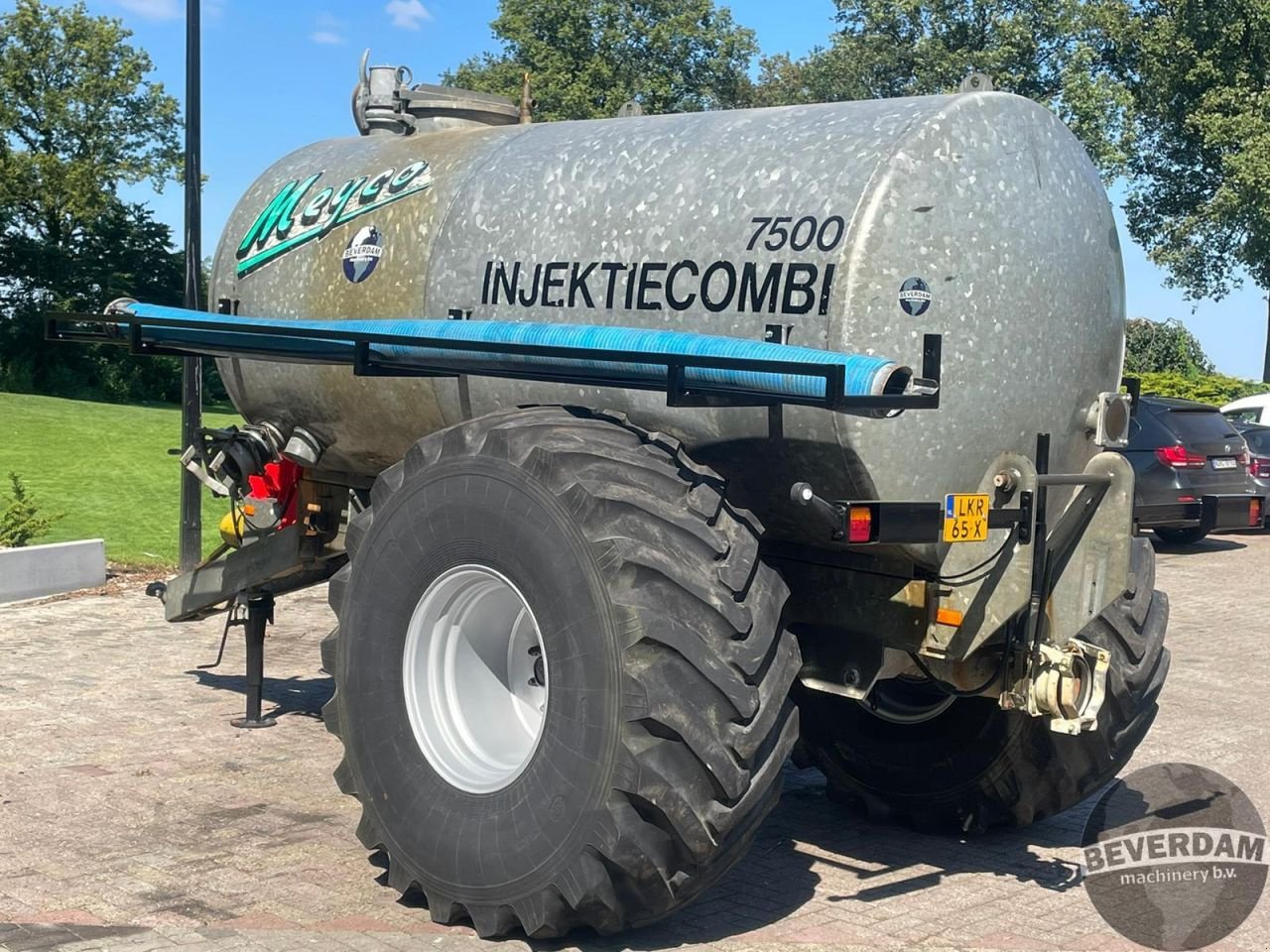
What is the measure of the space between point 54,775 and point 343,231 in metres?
2.77

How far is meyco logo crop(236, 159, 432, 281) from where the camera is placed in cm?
660

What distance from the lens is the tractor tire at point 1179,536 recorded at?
59.8ft

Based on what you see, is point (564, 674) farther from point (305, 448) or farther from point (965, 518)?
point (305, 448)

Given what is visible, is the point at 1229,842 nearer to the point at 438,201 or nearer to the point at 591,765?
the point at 591,765

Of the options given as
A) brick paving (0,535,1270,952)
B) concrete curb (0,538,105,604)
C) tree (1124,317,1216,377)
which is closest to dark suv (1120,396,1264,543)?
brick paving (0,535,1270,952)

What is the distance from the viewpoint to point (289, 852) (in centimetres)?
592

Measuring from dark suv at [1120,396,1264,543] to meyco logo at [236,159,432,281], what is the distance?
1219 cm

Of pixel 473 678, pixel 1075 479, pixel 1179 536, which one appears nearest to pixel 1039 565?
pixel 1075 479

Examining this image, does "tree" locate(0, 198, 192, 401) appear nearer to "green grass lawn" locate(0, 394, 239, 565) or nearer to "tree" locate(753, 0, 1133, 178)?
"green grass lawn" locate(0, 394, 239, 565)

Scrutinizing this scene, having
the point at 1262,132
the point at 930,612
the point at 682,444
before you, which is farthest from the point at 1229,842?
the point at 1262,132

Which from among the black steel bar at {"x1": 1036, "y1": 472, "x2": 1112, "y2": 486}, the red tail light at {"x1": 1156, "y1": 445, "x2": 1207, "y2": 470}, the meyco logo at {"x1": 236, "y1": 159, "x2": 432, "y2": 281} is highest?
the meyco logo at {"x1": 236, "y1": 159, "x2": 432, "y2": 281}

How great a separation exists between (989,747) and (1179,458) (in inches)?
491

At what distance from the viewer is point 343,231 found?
670 centimetres

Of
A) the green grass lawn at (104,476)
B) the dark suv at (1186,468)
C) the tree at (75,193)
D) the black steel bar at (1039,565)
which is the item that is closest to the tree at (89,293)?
the tree at (75,193)
